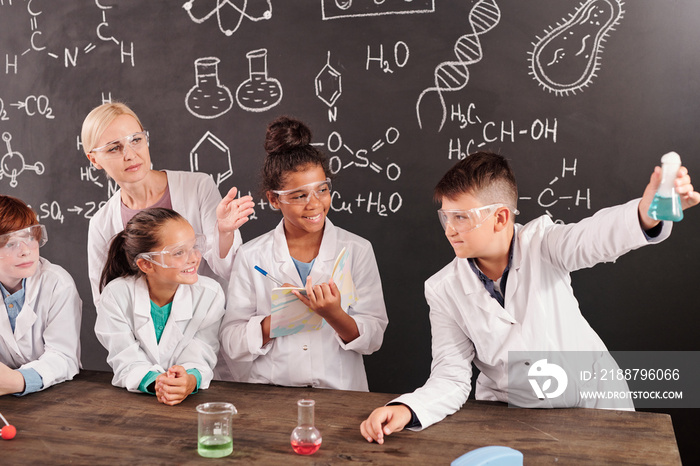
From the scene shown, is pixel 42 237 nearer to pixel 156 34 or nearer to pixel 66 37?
pixel 156 34

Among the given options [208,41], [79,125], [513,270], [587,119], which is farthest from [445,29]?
[79,125]

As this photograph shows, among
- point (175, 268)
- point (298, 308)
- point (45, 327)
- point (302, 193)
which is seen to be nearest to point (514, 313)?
point (298, 308)

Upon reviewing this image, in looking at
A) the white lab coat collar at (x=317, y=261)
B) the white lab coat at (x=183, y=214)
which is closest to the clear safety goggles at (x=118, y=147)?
the white lab coat at (x=183, y=214)

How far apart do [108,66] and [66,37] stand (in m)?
0.36

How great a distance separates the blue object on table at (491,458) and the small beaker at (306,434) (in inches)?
14.3

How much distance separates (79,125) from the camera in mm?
3992

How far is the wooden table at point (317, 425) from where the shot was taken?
1.62 meters

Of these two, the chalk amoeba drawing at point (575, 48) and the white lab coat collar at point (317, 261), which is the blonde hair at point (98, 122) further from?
the chalk amoeba drawing at point (575, 48)

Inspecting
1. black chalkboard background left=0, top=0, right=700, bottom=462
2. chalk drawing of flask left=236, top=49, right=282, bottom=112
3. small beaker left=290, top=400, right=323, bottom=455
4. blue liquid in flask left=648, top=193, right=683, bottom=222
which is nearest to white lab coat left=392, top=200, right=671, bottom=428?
blue liquid in flask left=648, top=193, right=683, bottom=222

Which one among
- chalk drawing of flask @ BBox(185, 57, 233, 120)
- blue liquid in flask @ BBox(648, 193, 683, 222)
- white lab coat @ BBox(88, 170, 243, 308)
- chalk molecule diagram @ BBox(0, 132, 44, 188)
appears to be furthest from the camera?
chalk molecule diagram @ BBox(0, 132, 44, 188)

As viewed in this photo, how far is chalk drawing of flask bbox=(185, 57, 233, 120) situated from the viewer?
145 inches

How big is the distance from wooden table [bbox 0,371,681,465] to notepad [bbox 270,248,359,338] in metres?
0.31

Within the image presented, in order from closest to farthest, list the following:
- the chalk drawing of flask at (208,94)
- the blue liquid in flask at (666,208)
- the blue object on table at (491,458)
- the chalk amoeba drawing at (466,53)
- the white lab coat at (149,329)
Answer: the blue object on table at (491,458), the blue liquid in flask at (666,208), the white lab coat at (149,329), the chalk amoeba drawing at (466,53), the chalk drawing of flask at (208,94)

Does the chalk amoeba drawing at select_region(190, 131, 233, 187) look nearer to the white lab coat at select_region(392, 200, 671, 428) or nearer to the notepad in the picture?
the notepad
